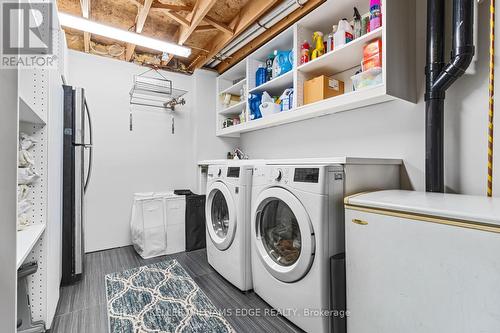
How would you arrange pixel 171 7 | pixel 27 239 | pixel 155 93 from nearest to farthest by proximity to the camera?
pixel 27 239
pixel 171 7
pixel 155 93

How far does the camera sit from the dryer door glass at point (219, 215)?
2.38 meters

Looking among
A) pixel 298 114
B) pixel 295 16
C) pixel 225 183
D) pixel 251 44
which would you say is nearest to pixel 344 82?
pixel 298 114

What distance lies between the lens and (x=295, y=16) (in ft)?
7.18

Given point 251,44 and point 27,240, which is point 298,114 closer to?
point 251,44

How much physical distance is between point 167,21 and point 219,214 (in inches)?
87.3

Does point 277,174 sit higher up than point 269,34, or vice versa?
point 269,34

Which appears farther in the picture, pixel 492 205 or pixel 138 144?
pixel 138 144

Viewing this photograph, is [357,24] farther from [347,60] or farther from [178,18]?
[178,18]

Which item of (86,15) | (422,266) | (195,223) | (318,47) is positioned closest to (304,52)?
(318,47)

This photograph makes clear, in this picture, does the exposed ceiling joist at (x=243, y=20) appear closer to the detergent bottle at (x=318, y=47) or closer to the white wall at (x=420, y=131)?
the detergent bottle at (x=318, y=47)

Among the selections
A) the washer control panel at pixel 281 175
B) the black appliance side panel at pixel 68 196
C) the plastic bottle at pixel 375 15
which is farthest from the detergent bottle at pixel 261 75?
the black appliance side panel at pixel 68 196

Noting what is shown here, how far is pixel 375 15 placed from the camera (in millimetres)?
1633

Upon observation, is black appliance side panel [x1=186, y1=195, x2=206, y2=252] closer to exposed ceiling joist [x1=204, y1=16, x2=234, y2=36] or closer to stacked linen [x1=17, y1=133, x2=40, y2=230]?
stacked linen [x1=17, y1=133, x2=40, y2=230]

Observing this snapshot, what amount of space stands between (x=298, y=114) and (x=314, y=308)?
1524mm
